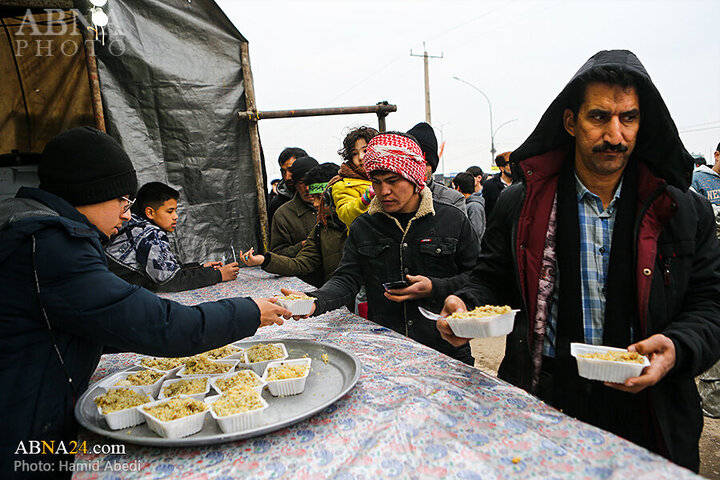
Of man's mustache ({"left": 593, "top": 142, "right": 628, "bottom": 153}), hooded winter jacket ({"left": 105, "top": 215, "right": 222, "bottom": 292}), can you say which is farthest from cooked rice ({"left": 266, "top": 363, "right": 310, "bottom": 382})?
hooded winter jacket ({"left": 105, "top": 215, "right": 222, "bottom": 292})

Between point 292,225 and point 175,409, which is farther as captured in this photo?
point 292,225

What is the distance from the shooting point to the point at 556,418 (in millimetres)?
1178

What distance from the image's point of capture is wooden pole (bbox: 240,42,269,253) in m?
4.59

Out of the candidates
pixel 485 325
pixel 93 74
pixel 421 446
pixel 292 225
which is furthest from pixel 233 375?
pixel 93 74

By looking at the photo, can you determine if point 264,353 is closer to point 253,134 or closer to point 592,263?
point 592,263

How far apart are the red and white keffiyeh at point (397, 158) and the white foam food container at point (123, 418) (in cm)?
163

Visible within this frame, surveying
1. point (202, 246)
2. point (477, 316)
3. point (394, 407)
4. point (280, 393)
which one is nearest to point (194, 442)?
point (280, 393)

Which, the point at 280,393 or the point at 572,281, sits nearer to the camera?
the point at 280,393

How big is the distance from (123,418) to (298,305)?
0.87 metres

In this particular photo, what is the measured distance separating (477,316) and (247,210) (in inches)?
150

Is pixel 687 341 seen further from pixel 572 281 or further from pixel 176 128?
pixel 176 128

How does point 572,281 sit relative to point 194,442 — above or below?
above

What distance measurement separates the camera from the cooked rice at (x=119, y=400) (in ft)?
4.26

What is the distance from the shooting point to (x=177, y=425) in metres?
1.17
